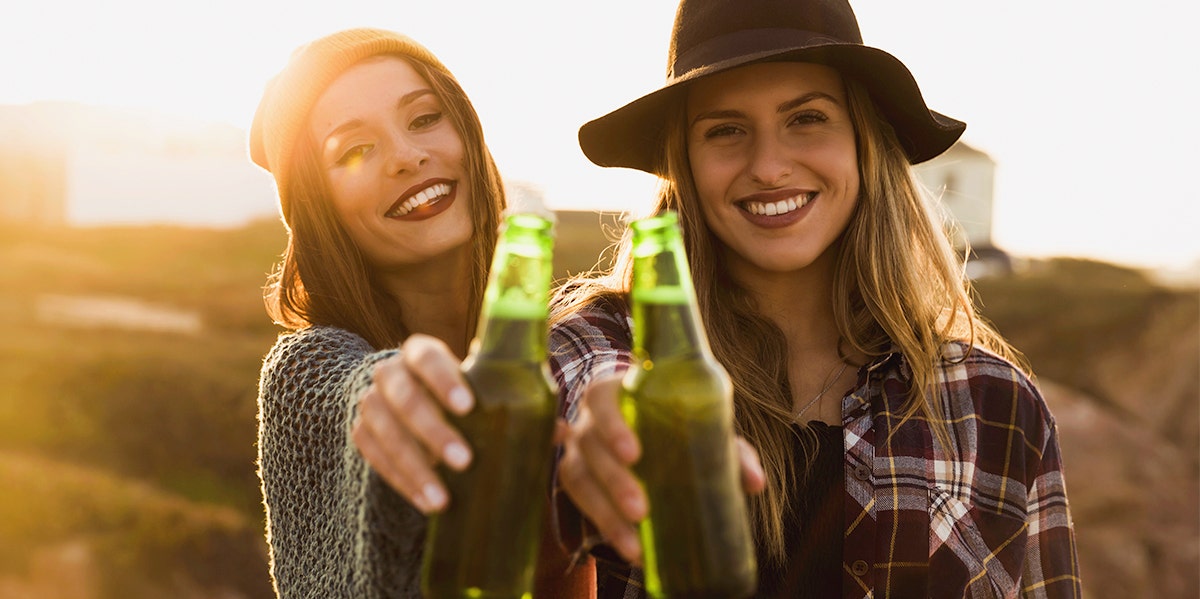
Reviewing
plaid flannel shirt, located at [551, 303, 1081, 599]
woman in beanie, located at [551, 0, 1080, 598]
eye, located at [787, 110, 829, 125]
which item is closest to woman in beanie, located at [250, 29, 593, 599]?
woman in beanie, located at [551, 0, 1080, 598]

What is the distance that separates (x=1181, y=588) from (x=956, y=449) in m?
9.80

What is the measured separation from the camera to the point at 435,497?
101cm

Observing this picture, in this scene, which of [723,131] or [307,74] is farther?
[307,74]

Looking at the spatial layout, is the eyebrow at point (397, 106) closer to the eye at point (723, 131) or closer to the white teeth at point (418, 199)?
the white teeth at point (418, 199)

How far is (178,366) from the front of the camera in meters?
10.4

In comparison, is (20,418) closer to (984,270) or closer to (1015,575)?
(1015,575)

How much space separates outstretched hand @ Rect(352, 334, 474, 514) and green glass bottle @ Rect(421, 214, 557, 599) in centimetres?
2

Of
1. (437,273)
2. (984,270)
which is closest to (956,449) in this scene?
(437,273)

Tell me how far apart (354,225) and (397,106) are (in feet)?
1.19

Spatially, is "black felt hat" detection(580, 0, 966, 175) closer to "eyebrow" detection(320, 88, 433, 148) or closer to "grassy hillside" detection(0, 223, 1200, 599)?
"eyebrow" detection(320, 88, 433, 148)

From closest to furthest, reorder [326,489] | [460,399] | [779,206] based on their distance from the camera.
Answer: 1. [460,399]
2. [326,489]
3. [779,206]

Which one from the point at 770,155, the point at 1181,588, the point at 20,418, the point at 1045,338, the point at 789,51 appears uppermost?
the point at 789,51

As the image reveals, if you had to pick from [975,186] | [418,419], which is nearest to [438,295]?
[418,419]

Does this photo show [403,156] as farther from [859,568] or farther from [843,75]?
[859,568]
